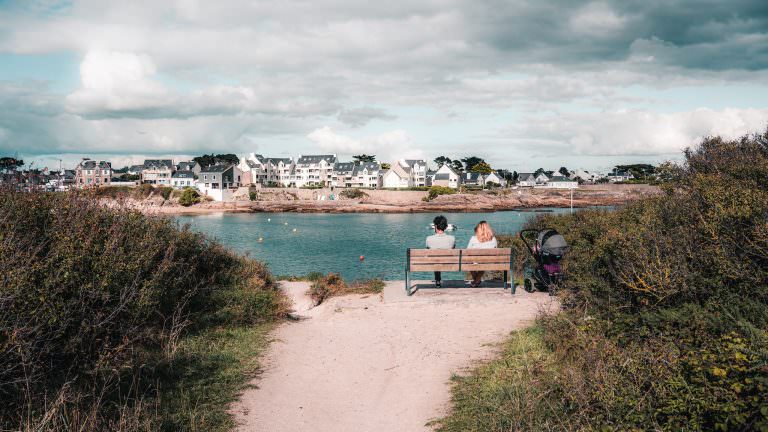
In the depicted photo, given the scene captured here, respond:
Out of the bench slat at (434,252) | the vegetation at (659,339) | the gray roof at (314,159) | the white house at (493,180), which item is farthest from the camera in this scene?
the white house at (493,180)

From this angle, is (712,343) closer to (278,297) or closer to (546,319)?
(546,319)

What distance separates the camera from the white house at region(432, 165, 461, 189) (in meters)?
140

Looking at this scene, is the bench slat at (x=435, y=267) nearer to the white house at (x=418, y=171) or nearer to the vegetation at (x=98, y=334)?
the vegetation at (x=98, y=334)

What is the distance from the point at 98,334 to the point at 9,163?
4.09 meters

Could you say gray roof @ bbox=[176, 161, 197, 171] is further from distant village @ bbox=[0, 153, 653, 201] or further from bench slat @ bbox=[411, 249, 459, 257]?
bench slat @ bbox=[411, 249, 459, 257]

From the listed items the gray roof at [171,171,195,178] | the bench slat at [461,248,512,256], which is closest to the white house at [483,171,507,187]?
the gray roof at [171,171,195,178]

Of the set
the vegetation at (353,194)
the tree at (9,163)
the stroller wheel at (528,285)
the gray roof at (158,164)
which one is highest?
the gray roof at (158,164)

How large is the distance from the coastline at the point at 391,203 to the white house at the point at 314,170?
966 inches

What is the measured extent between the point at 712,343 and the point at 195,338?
7.41m

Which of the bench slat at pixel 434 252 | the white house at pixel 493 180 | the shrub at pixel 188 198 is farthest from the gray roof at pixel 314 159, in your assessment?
the bench slat at pixel 434 252

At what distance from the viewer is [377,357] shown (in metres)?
8.28

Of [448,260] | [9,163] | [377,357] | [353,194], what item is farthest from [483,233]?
[353,194]

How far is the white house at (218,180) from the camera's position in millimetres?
121994

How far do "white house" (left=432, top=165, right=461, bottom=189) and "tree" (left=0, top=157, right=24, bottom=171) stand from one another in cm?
13163
